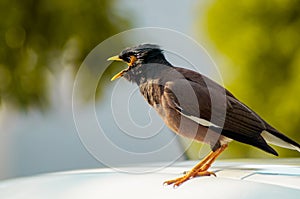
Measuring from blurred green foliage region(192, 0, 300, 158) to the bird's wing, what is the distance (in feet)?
13.3

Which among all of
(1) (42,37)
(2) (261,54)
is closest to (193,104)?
(2) (261,54)

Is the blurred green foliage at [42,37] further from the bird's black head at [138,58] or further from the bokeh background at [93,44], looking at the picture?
the bird's black head at [138,58]

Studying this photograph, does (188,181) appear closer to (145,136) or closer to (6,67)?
(145,136)

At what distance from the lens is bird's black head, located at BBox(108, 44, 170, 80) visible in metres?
1.33

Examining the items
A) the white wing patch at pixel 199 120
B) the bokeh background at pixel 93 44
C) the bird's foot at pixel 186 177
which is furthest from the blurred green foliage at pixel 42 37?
the bird's foot at pixel 186 177

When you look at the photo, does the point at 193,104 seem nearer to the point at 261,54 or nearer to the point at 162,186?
the point at 162,186

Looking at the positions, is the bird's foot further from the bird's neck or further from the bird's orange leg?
the bird's neck

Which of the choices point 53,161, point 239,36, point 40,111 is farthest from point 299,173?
point 40,111

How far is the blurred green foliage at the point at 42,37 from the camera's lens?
25.2 ft

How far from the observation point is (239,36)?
571cm

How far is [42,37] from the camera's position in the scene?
314 inches

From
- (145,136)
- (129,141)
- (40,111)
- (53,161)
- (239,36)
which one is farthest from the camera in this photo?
(40,111)

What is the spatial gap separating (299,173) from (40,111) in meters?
6.42

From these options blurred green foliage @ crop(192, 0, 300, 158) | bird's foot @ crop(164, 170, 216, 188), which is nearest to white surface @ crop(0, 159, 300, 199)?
bird's foot @ crop(164, 170, 216, 188)
